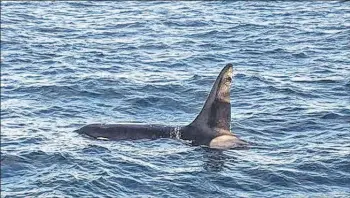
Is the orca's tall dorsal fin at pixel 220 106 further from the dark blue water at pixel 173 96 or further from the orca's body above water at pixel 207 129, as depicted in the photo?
the dark blue water at pixel 173 96

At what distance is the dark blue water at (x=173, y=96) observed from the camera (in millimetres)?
20391

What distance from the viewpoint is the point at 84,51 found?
39.2 m

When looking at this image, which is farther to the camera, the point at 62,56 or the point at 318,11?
the point at 318,11

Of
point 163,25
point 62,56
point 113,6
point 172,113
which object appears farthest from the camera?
point 113,6

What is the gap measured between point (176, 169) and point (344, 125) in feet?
24.0

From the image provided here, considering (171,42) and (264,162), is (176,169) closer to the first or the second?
(264,162)

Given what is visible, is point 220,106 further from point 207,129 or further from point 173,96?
point 173,96

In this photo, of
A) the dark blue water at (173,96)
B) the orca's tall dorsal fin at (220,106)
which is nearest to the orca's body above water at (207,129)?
the orca's tall dorsal fin at (220,106)

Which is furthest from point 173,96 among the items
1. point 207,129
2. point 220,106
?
point 220,106

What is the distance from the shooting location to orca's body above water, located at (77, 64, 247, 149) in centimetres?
2378

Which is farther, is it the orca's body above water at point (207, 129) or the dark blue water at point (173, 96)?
the orca's body above water at point (207, 129)

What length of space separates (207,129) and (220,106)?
3.01 ft

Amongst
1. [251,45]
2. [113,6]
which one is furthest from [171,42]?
[113,6]

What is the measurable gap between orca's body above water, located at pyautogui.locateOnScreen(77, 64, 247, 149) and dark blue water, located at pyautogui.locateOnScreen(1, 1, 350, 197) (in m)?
0.48
